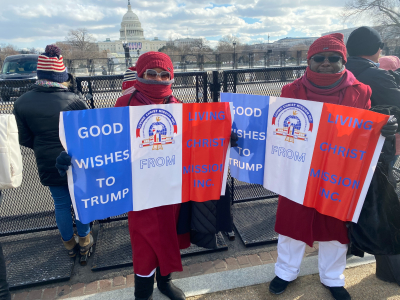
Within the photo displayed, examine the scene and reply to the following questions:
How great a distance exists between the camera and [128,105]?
2.34m

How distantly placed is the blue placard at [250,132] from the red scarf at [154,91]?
27.1 inches

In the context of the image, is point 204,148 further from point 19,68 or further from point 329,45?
point 19,68

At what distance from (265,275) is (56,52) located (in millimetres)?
3133

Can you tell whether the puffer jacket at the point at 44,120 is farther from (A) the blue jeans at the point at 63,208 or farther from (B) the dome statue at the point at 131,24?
(B) the dome statue at the point at 131,24

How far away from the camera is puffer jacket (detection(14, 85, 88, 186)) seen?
9.22ft

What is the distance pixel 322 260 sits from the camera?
2.77 m

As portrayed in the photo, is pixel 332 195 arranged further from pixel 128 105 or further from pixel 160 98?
pixel 128 105

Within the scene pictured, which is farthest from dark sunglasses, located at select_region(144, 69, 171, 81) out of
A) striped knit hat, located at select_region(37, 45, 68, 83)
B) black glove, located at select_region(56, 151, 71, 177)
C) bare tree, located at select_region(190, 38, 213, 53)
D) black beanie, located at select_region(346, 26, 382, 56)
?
bare tree, located at select_region(190, 38, 213, 53)

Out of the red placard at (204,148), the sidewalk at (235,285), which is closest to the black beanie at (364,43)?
the red placard at (204,148)

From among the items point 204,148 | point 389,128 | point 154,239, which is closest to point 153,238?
point 154,239

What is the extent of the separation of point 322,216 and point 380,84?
4.52ft

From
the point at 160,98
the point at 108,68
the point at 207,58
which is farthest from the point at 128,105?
the point at 207,58

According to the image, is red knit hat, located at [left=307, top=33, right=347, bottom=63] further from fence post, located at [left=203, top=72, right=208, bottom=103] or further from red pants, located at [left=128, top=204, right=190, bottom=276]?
red pants, located at [left=128, top=204, right=190, bottom=276]

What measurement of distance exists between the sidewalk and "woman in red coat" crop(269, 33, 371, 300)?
145 millimetres
